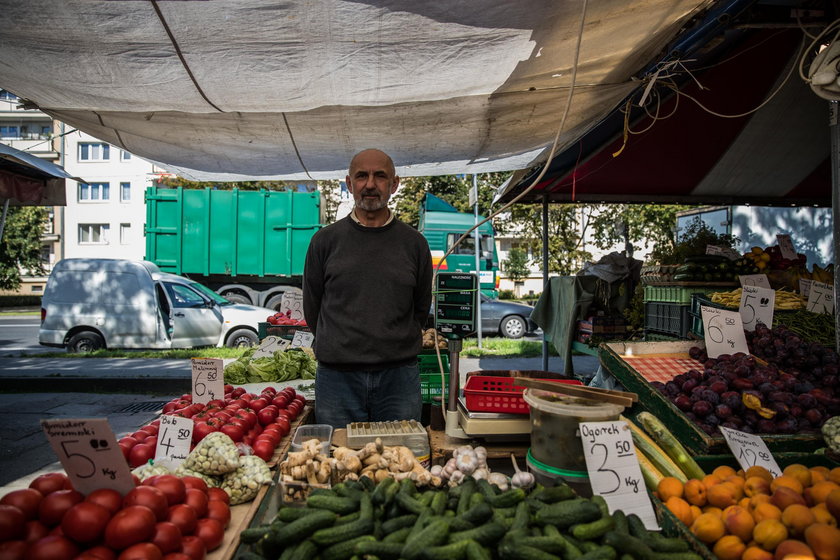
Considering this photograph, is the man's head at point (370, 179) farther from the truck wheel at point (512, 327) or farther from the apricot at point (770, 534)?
the truck wheel at point (512, 327)

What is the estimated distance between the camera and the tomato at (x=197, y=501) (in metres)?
1.73

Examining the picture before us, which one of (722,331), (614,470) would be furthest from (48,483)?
(722,331)

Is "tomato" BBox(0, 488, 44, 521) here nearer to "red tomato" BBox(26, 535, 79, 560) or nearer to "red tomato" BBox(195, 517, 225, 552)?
"red tomato" BBox(26, 535, 79, 560)

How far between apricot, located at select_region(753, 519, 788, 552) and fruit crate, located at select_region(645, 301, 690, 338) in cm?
383

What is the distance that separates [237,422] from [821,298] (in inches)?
174

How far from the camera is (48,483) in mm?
1613

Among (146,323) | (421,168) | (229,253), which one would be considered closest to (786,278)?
(421,168)

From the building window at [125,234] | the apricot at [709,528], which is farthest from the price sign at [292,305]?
the building window at [125,234]

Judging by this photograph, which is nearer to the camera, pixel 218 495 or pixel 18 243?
pixel 218 495

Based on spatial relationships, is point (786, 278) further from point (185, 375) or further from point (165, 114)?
point (185, 375)

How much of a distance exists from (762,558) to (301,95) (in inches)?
131

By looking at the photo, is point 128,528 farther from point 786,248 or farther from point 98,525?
point 786,248

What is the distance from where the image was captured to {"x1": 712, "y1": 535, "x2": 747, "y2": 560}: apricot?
5.42ft

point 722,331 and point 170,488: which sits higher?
point 722,331
